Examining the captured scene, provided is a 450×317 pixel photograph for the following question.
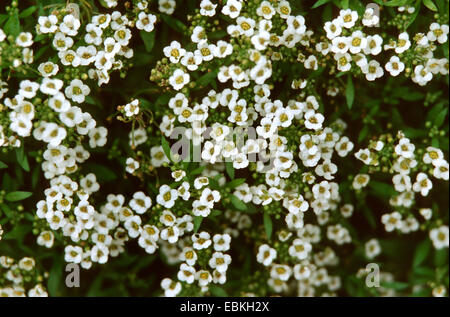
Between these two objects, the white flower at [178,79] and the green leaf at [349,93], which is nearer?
the white flower at [178,79]

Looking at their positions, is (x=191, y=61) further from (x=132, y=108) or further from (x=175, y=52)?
(x=132, y=108)

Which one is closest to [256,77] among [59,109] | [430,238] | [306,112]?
[306,112]

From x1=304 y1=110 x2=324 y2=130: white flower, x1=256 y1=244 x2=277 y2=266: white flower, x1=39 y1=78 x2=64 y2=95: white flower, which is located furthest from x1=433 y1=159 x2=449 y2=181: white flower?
x1=39 y1=78 x2=64 y2=95: white flower

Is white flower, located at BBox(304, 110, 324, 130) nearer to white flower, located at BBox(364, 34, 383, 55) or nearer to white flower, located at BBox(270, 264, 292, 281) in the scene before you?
white flower, located at BBox(364, 34, 383, 55)

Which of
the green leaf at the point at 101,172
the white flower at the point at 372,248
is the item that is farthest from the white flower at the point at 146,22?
the white flower at the point at 372,248

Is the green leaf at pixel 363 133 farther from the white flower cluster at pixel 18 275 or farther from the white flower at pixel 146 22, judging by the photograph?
the white flower cluster at pixel 18 275

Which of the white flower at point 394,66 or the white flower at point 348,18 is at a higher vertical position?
the white flower at point 348,18
